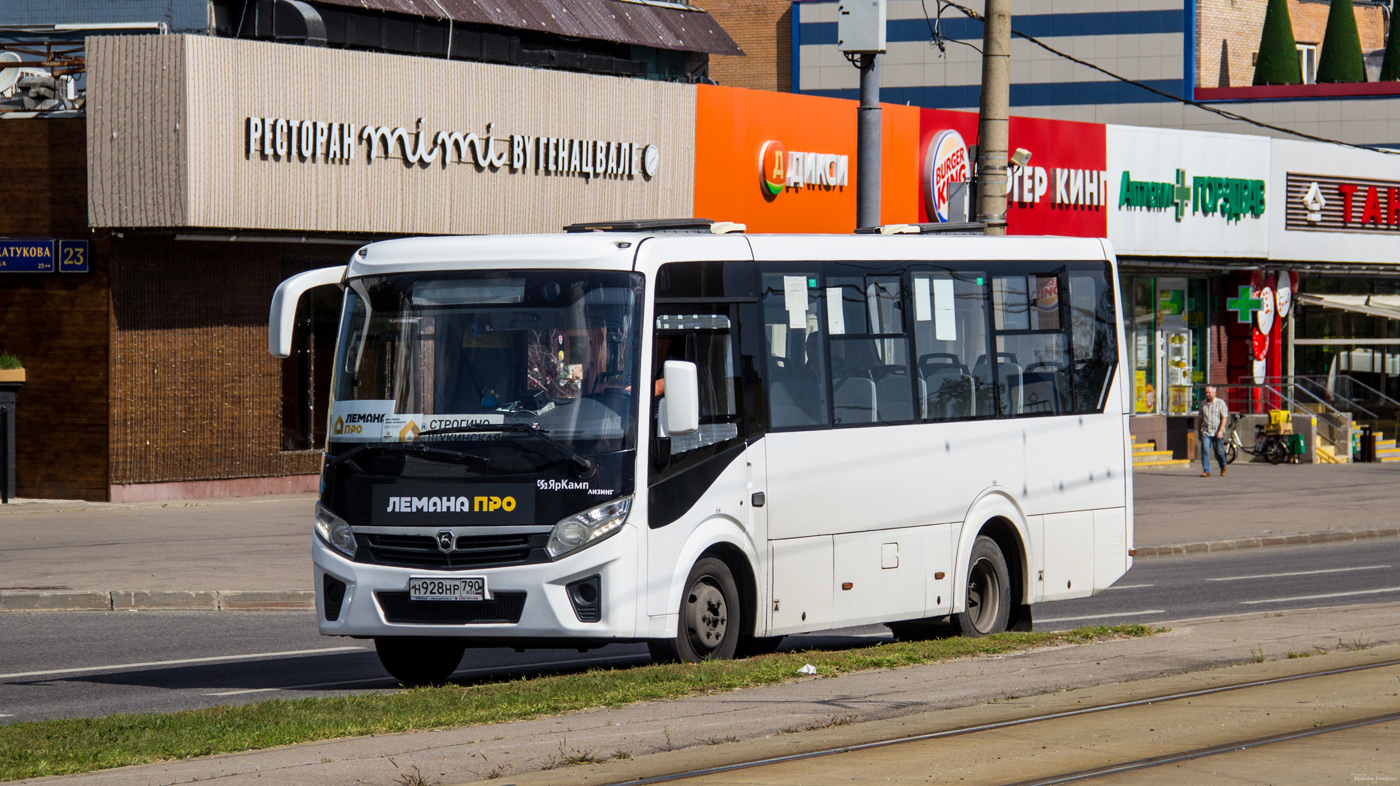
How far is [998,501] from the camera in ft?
Result: 42.0

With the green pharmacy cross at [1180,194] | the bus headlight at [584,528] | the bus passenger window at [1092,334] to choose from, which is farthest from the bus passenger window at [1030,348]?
the green pharmacy cross at [1180,194]

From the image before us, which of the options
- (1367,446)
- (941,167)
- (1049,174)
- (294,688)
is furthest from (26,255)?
(1367,446)

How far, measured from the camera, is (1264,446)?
126 feet

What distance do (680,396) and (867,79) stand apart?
24.8ft

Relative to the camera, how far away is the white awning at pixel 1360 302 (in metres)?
43.5

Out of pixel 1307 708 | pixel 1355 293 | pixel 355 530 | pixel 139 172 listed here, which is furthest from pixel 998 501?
pixel 1355 293

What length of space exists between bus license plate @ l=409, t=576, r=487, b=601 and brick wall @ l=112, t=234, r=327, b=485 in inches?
564

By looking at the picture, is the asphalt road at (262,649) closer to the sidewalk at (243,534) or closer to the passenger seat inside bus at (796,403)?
the sidewalk at (243,534)

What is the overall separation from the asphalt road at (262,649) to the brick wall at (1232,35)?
138 ft

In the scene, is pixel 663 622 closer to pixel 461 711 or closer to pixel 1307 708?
pixel 461 711

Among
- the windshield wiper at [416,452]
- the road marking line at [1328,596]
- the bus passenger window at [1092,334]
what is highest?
the bus passenger window at [1092,334]

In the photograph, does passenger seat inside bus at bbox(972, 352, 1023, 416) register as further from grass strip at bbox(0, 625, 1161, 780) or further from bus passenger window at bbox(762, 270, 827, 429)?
grass strip at bbox(0, 625, 1161, 780)

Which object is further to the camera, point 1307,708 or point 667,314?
point 667,314

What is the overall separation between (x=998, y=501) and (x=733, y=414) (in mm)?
2676
